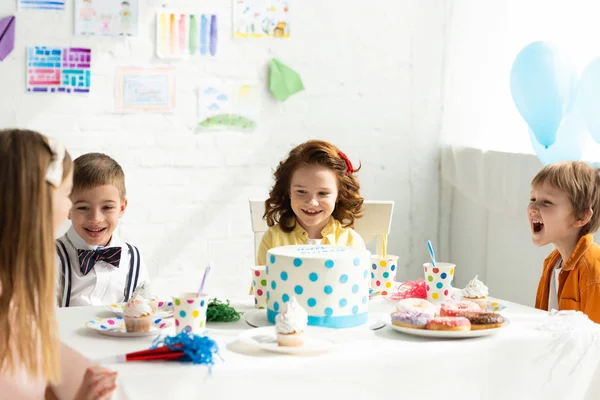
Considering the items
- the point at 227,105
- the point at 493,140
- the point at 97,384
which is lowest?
the point at 97,384

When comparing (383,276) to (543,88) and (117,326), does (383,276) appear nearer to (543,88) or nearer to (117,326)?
(117,326)

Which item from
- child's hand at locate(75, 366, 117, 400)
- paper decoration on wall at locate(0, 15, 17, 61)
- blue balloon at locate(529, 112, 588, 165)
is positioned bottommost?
child's hand at locate(75, 366, 117, 400)

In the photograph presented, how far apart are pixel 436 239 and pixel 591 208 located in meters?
2.00

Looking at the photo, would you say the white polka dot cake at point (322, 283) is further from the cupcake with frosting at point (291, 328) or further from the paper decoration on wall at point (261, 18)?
the paper decoration on wall at point (261, 18)

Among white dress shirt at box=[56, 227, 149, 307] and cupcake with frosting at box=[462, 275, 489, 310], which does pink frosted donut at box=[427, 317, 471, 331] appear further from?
white dress shirt at box=[56, 227, 149, 307]

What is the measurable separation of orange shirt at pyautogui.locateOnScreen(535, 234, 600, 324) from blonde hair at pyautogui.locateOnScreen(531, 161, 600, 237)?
80 mm

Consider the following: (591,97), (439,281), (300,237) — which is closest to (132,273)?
(300,237)

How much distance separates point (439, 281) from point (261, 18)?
88.5 inches

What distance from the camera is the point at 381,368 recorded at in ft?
4.84

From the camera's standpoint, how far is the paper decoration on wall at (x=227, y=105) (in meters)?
3.85

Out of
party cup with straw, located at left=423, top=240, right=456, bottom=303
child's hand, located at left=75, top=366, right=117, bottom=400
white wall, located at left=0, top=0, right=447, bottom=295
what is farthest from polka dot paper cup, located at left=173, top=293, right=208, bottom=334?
white wall, located at left=0, top=0, right=447, bottom=295

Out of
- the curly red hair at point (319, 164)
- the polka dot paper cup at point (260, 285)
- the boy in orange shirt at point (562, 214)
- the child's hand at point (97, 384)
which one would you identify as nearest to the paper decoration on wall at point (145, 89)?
the curly red hair at point (319, 164)

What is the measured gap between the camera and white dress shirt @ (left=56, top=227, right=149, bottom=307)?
227 centimetres

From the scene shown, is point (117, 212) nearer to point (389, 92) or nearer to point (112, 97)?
point (112, 97)
